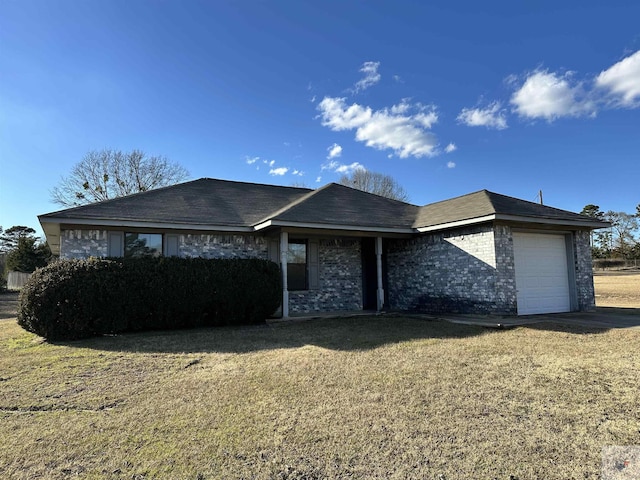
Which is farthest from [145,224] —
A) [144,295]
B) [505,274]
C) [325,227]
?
[505,274]

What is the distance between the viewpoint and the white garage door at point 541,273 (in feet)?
34.7

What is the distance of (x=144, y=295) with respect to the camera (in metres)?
8.82

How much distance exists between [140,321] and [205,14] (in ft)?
27.4

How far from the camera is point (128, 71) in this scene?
11562 millimetres

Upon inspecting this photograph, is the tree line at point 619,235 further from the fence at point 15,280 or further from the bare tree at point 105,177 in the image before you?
the fence at point 15,280

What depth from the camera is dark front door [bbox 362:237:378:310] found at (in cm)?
1387

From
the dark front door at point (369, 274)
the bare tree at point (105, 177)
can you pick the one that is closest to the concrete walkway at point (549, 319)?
the dark front door at point (369, 274)

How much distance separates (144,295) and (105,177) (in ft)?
84.4

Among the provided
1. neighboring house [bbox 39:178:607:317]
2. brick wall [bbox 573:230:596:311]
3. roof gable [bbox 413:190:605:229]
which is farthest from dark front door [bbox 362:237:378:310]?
brick wall [bbox 573:230:596:311]

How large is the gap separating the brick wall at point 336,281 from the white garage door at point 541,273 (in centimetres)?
487

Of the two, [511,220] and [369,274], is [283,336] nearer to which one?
[369,274]

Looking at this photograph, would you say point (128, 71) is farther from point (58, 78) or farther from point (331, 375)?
point (331, 375)

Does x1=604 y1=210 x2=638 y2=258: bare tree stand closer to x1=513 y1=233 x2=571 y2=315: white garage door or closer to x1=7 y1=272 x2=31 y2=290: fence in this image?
x1=513 y1=233 x2=571 y2=315: white garage door

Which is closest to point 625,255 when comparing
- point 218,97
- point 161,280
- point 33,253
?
point 218,97
